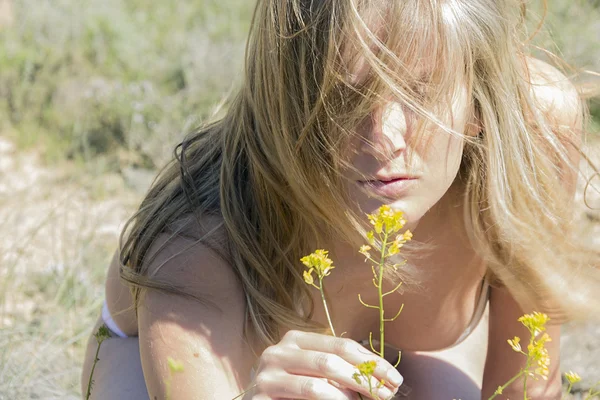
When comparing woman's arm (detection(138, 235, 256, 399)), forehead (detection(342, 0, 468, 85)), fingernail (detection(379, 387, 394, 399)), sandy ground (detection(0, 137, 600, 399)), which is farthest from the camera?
sandy ground (detection(0, 137, 600, 399))

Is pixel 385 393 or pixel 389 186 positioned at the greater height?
pixel 389 186

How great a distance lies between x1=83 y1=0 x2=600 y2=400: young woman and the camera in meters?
1.39

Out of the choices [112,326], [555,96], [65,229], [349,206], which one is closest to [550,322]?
[555,96]

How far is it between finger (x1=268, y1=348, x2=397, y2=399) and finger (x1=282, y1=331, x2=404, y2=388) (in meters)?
0.01

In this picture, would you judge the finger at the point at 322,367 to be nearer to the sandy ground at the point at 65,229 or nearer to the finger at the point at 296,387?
the finger at the point at 296,387

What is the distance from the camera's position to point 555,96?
1.76 m

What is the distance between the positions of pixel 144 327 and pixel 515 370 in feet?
3.09

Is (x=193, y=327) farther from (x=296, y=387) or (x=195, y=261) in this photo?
(x=296, y=387)

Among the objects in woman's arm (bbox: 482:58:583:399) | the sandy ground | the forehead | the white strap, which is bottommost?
the sandy ground

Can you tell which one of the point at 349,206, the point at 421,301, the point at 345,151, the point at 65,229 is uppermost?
the point at 345,151

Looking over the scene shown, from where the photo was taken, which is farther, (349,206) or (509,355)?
(509,355)

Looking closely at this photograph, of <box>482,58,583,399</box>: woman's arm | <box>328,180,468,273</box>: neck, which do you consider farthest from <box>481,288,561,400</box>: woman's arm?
<box>328,180,468,273</box>: neck

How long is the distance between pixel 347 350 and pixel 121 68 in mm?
3353

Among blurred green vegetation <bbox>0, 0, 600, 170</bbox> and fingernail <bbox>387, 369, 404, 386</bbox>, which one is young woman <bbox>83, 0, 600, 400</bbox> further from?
blurred green vegetation <bbox>0, 0, 600, 170</bbox>
